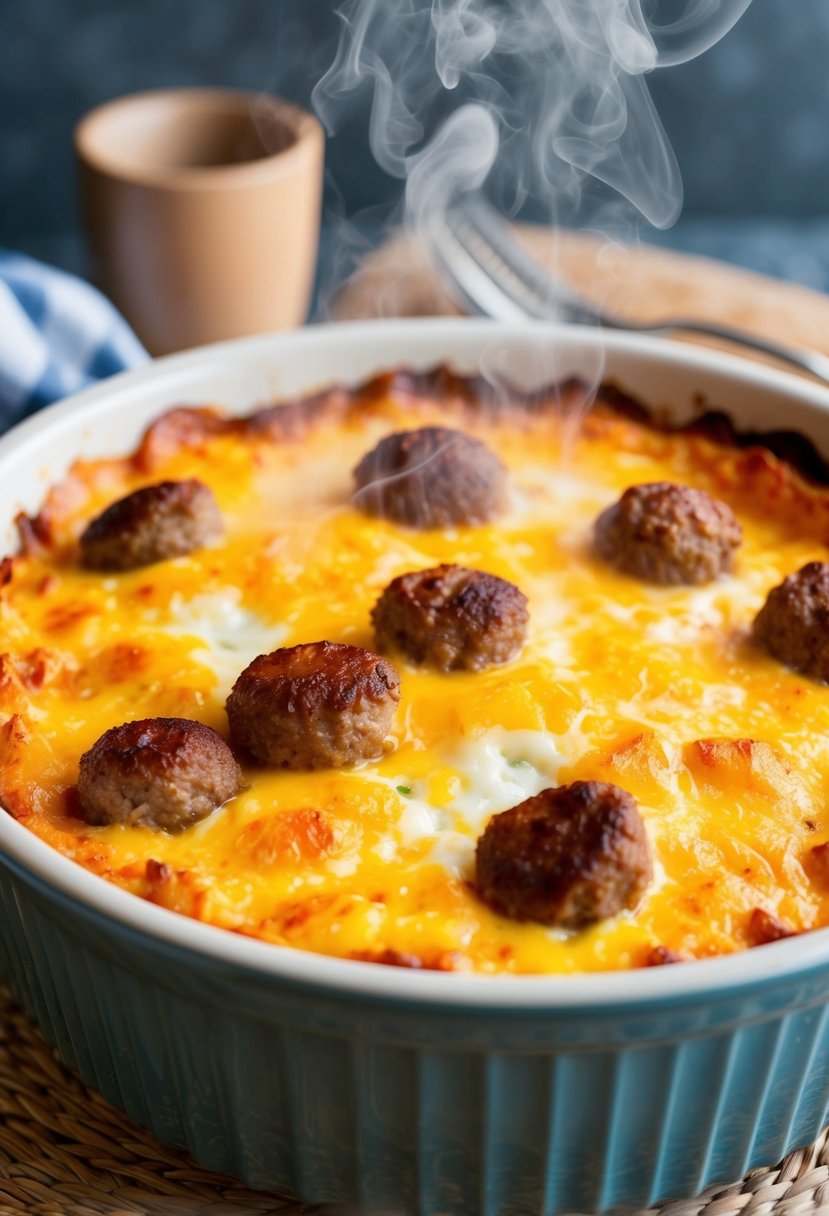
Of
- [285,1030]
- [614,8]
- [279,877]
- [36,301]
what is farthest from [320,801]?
[614,8]

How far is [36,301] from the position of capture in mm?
4094

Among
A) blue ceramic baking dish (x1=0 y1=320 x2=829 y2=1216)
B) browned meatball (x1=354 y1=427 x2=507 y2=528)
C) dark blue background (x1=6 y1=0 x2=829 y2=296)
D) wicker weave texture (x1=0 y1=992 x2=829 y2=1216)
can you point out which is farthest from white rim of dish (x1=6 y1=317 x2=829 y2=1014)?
dark blue background (x1=6 y1=0 x2=829 y2=296)

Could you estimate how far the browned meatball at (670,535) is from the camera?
3154 mm

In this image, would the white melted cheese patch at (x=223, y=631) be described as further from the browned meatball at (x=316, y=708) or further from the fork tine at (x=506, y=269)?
the fork tine at (x=506, y=269)

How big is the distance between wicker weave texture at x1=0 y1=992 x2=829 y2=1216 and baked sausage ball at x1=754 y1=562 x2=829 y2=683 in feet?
3.02

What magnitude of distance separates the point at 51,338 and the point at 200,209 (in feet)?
2.49

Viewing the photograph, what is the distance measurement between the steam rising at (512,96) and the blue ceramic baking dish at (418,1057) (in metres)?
2.48

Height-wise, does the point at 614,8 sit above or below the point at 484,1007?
above

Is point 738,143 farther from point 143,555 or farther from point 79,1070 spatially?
point 79,1070

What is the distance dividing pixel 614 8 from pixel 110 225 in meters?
1.76

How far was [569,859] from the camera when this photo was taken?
90.0 inches

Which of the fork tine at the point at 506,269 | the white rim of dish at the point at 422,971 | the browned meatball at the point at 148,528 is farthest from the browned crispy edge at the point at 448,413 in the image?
the white rim of dish at the point at 422,971

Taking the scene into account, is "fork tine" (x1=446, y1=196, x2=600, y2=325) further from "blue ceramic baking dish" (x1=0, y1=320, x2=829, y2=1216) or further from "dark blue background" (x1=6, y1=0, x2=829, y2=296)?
"blue ceramic baking dish" (x1=0, y1=320, x2=829, y2=1216)

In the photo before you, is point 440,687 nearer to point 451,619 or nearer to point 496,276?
point 451,619
